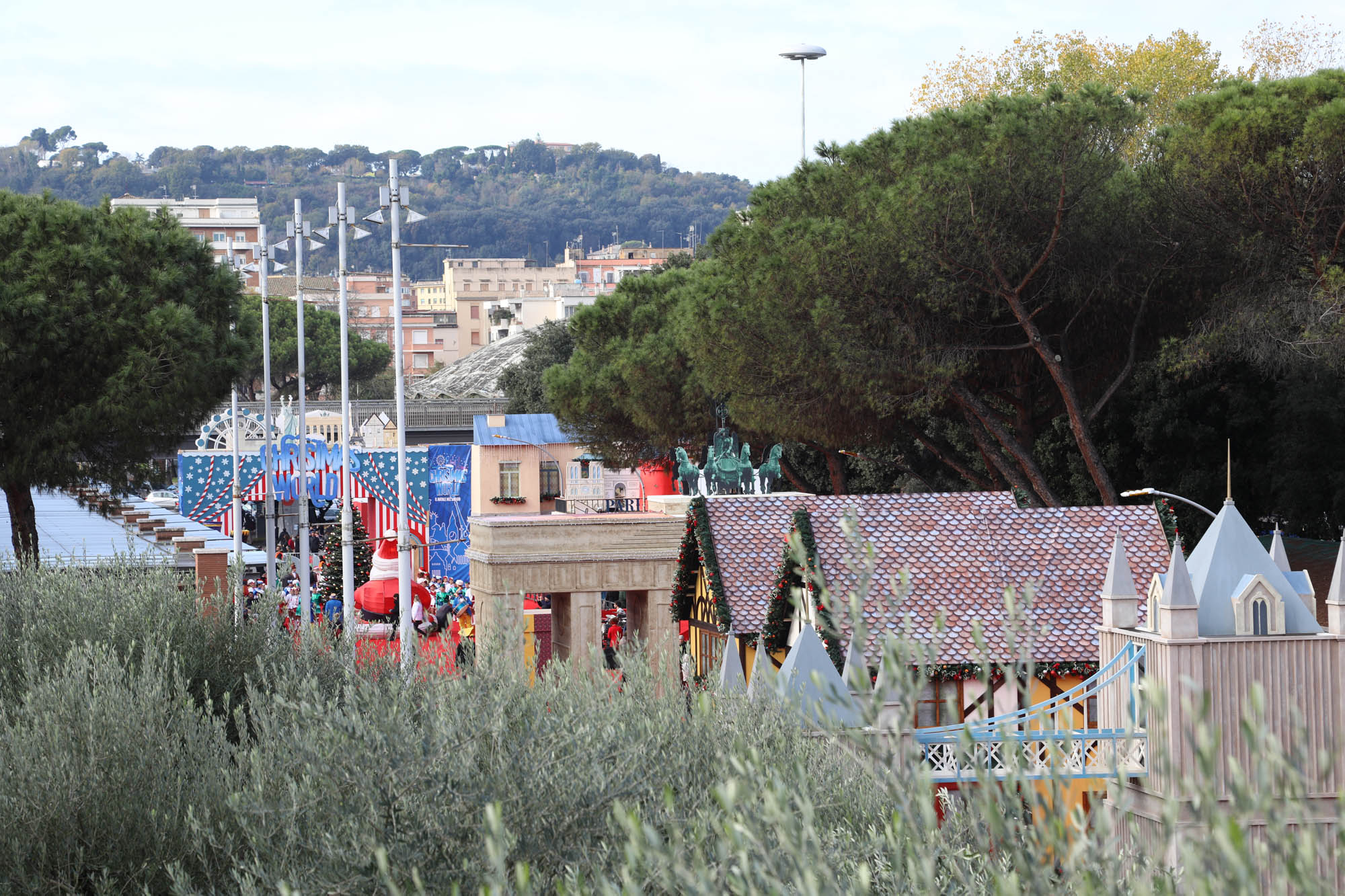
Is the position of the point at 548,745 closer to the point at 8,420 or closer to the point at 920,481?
the point at 8,420

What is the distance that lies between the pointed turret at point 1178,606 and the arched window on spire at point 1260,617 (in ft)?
2.05

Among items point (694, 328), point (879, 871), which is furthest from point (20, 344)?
point (879, 871)

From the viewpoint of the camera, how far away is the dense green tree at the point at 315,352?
8212 centimetres

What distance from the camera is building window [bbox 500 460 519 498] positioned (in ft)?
148

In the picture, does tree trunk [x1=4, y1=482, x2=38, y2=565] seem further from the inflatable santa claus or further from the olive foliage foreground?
the olive foliage foreground

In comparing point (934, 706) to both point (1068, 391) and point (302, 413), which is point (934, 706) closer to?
point (1068, 391)

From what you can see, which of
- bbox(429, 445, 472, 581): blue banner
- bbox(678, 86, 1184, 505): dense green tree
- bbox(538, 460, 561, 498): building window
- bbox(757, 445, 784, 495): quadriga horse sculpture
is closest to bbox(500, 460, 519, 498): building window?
bbox(538, 460, 561, 498): building window

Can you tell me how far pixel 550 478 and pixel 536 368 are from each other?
15174 millimetres

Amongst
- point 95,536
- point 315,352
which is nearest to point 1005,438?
point 95,536

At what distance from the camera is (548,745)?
23.2ft

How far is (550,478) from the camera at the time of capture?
45.8 metres

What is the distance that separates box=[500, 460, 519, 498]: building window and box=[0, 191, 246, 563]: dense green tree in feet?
68.5

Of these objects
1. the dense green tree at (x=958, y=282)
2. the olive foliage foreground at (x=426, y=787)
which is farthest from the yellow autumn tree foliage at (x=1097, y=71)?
the olive foliage foreground at (x=426, y=787)

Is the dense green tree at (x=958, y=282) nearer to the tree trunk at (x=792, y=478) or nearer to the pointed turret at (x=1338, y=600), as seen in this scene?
the tree trunk at (x=792, y=478)
